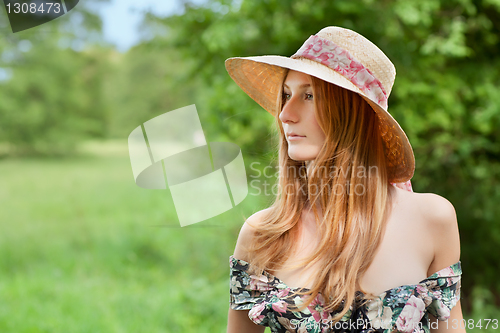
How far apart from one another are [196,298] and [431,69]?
293cm

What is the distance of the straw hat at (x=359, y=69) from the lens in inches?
43.8

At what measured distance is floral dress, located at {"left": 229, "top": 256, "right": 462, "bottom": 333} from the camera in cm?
108

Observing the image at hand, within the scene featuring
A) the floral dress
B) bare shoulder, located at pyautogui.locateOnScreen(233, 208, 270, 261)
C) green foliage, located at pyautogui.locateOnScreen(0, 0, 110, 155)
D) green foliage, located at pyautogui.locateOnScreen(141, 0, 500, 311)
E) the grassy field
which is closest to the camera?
the floral dress

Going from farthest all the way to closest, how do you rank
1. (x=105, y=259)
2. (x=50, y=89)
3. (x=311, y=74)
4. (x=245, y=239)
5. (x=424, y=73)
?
1. (x=50, y=89)
2. (x=105, y=259)
3. (x=424, y=73)
4. (x=245, y=239)
5. (x=311, y=74)

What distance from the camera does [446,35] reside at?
11.3ft

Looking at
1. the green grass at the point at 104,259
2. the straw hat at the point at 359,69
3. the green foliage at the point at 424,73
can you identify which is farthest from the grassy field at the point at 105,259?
the green foliage at the point at 424,73

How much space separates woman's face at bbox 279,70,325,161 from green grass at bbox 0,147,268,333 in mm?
564

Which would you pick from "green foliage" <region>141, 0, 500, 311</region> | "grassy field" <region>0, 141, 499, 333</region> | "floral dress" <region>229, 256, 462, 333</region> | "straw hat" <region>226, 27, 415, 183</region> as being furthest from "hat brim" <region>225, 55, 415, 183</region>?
"green foliage" <region>141, 0, 500, 311</region>

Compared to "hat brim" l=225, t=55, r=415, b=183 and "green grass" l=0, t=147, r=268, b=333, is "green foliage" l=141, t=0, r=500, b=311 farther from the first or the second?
"hat brim" l=225, t=55, r=415, b=183

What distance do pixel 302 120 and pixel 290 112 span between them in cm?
4

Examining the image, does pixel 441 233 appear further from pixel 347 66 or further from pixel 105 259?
pixel 105 259

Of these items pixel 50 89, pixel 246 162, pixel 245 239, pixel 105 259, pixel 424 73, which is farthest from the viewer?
pixel 50 89

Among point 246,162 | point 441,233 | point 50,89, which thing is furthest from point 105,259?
point 50,89

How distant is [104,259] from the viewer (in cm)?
593
